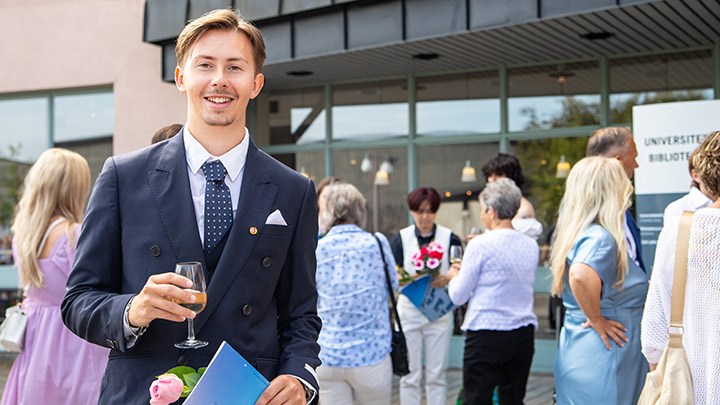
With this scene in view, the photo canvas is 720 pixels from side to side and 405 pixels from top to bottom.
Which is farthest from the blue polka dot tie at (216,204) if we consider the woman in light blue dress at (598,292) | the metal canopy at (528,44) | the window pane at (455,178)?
the window pane at (455,178)

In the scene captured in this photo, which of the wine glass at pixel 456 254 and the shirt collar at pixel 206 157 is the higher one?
the shirt collar at pixel 206 157

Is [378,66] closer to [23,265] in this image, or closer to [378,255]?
[378,255]

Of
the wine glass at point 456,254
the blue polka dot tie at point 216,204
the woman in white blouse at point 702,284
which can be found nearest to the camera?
the blue polka dot tie at point 216,204

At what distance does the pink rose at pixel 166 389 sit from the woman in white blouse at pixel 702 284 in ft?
6.73

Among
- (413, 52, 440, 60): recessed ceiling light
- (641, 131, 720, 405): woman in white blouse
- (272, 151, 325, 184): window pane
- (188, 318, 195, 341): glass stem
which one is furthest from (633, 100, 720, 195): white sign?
(272, 151, 325, 184): window pane

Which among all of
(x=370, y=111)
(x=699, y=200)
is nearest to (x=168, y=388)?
(x=699, y=200)

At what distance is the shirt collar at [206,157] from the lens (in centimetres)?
237

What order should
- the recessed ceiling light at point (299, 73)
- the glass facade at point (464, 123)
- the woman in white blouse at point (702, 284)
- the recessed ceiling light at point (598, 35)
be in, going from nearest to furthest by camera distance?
the woman in white blouse at point (702, 284)
the recessed ceiling light at point (598, 35)
the glass facade at point (464, 123)
the recessed ceiling light at point (299, 73)

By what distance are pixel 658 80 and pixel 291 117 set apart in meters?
4.83

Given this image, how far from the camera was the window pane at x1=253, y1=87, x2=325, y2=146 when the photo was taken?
11.4m

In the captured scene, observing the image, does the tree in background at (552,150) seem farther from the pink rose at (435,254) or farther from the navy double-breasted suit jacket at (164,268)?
the navy double-breasted suit jacket at (164,268)

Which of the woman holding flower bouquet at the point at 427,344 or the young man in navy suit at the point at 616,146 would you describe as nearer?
the young man in navy suit at the point at 616,146

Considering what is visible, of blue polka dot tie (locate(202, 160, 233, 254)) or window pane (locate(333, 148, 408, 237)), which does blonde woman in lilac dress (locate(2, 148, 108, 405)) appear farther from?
window pane (locate(333, 148, 408, 237))

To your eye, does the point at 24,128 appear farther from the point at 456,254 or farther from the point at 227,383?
the point at 227,383
